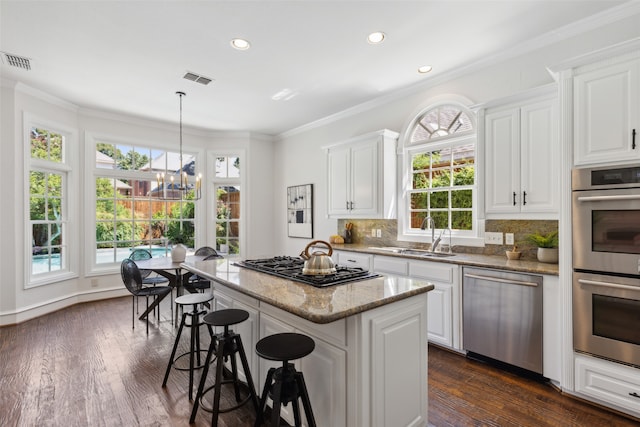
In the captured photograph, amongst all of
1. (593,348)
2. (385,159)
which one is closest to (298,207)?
(385,159)

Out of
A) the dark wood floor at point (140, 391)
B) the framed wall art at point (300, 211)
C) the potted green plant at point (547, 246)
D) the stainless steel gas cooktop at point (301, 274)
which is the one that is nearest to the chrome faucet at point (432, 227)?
the potted green plant at point (547, 246)

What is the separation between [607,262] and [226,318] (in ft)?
8.51

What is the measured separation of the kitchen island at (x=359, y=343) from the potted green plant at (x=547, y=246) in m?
1.55

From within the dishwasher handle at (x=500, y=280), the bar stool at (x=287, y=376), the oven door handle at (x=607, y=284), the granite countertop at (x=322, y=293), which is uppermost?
the granite countertop at (x=322, y=293)

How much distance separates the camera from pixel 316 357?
1.75 meters

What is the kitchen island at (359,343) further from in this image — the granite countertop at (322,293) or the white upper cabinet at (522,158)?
the white upper cabinet at (522,158)

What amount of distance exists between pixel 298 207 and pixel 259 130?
165 cm

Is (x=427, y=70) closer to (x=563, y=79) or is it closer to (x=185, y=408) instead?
(x=563, y=79)

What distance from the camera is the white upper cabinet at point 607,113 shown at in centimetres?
208

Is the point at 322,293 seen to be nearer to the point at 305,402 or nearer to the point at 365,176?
the point at 305,402

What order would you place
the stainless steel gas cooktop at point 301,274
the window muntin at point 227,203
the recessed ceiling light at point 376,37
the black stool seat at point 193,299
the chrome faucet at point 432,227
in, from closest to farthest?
the stainless steel gas cooktop at point 301,274, the black stool seat at point 193,299, the recessed ceiling light at point 376,37, the chrome faucet at point 432,227, the window muntin at point 227,203

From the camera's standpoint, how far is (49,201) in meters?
4.48

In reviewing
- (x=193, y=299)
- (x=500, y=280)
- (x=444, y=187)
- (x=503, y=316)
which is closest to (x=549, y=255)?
(x=500, y=280)

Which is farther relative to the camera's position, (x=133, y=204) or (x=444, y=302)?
(x=133, y=204)
